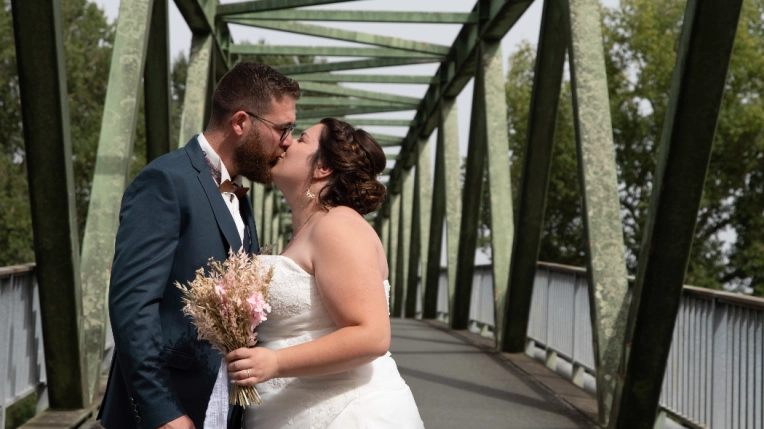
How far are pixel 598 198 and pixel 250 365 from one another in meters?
4.66

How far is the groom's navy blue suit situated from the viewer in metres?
2.60

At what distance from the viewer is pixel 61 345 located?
6.14m

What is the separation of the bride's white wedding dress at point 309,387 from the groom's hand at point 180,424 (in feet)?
0.78

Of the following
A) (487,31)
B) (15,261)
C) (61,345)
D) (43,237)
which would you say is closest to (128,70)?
→ (43,237)

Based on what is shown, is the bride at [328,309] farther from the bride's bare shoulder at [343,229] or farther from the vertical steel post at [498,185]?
the vertical steel post at [498,185]

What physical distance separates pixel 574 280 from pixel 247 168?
6.77 m

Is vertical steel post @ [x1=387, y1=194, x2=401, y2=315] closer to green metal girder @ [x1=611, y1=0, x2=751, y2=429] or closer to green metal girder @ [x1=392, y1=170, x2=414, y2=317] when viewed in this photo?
green metal girder @ [x1=392, y1=170, x2=414, y2=317]

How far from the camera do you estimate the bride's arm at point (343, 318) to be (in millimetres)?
2553

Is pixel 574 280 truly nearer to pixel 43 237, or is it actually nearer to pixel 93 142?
pixel 43 237

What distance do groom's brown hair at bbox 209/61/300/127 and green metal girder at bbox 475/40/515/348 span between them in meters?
8.24

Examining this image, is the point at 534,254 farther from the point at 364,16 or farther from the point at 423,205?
the point at 423,205

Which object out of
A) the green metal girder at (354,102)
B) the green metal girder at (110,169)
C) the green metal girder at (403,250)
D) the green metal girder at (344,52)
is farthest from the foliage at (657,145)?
the green metal girder at (110,169)

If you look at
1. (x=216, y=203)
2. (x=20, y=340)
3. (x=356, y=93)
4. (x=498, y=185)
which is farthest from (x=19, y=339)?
(x=356, y=93)

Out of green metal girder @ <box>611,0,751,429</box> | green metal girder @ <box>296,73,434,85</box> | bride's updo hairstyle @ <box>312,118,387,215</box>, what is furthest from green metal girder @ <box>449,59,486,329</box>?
bride's updo hairstyle @ <box>312,118,387,215</box>
